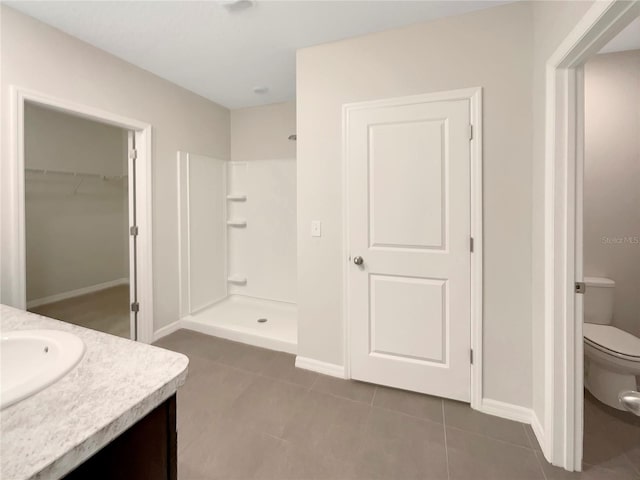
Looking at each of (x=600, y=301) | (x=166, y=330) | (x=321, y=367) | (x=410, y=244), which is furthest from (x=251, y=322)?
(x=600, y=301)

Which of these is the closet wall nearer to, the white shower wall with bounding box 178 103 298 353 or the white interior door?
the white shower wall with bounding box 178 103 298 353

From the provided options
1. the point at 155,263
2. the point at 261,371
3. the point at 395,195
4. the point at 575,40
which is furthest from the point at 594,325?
the point at 155,263

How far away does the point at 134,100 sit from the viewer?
96.7 inches

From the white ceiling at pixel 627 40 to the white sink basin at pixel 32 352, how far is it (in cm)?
328

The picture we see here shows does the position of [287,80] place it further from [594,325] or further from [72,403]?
[594,325]

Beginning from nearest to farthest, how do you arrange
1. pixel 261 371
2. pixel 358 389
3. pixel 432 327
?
pixel 432 327
pixel 358 389
pixel 261 371

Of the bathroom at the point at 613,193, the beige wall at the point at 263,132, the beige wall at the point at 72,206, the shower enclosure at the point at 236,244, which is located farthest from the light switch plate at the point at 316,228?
the beige wall at the point at 72,206

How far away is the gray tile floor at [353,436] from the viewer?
4.51 feet

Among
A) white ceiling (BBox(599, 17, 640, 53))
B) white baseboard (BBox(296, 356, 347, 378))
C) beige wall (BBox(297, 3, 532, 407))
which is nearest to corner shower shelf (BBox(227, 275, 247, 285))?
white baseboard (BBox(296, 356, 347, 378))

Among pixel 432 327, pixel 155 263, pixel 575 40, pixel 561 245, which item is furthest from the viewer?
pixel 155 263

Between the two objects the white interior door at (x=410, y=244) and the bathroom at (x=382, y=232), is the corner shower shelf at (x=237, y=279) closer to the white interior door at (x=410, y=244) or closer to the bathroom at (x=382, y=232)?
the bathroom at (x=382, y=232)

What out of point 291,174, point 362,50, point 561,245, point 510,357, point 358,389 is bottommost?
point 358,389

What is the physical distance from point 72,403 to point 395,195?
70.9 inches

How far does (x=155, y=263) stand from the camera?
271 cm
